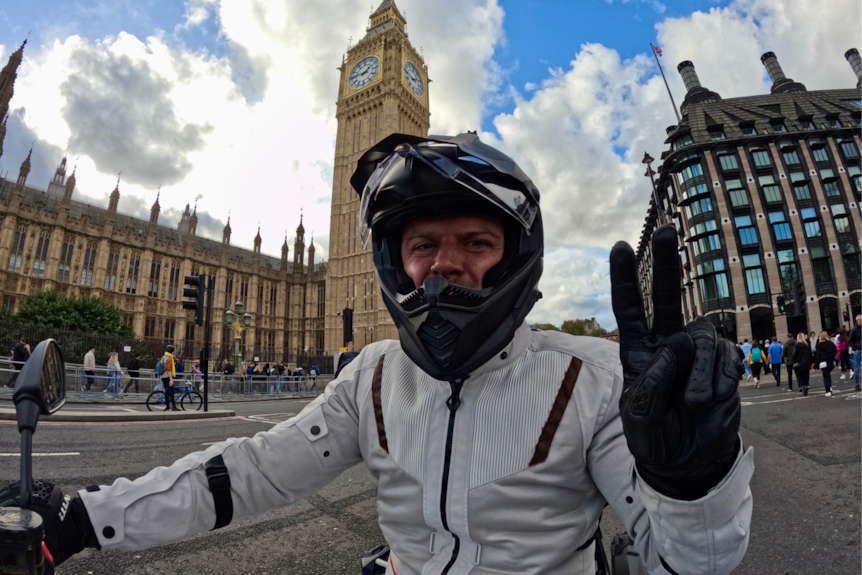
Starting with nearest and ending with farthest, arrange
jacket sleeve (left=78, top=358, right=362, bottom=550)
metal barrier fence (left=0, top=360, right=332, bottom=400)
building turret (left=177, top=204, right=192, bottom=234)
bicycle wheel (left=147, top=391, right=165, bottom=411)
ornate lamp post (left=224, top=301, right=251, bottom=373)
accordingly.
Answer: jacket sleeve (left=78, top=358, right=362, bottom=550)
bicycle wheel (left=147, top=391, right=165, bottom=411)
metal barrier fence (left=0, top=360, right=332, bottom=400)
ornate lamp post (left=224, top=301, right=251, bottom=373)
building turret (left=177, top=204, right=192, bottom=234)

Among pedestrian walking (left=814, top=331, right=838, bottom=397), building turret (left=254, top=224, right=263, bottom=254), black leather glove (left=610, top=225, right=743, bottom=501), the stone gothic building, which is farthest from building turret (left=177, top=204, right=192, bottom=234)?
black leather glove (left=610, top=225, right=743, bottom=501)

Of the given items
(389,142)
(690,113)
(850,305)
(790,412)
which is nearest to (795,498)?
(389,142)

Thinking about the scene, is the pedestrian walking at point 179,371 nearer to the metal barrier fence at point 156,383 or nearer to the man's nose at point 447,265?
the metal barrier fence at point 156,383

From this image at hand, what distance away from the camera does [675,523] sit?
0.74 m

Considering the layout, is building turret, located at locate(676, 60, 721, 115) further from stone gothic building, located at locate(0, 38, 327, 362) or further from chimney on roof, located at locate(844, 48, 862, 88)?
stone gothic building, located at locate(0, 38, 327, 362)

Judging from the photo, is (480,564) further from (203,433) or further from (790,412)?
(790,412)

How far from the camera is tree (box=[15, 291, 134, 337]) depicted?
24266 millimetres

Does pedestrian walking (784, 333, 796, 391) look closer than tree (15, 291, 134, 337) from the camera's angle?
Yes

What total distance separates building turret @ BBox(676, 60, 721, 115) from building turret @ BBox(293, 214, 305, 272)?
4346cm

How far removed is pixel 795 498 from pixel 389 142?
354 centimetres

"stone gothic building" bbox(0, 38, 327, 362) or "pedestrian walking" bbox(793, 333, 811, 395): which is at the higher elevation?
"stone gothic building" bbox(0, 38, 327, 362)

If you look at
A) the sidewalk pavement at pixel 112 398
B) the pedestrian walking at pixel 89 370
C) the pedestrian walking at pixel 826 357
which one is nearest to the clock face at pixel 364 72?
the sidewalk pavement at pixel 112 398

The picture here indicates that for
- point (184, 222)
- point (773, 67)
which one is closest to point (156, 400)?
point (184, 222)

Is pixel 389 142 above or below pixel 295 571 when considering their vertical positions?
above
